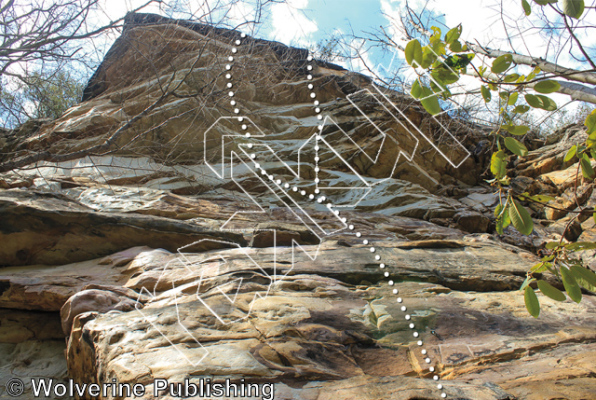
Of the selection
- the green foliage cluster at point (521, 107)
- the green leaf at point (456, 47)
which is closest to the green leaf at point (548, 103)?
the green foliage cluster at point (521, 107)

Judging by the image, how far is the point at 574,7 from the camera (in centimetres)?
108

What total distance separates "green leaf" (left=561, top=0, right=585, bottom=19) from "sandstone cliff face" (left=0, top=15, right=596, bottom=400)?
3.50ft

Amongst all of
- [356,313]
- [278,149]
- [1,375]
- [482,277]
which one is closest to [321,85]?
[278,149]

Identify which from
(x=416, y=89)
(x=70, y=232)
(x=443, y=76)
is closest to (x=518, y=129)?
(x=443, y=76)

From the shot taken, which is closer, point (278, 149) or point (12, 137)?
point (278, 149)

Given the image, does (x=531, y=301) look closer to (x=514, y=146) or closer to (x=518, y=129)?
(x=514, y=146)

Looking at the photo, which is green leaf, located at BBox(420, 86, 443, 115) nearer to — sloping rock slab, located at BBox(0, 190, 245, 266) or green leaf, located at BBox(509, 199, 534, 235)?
green leaf, located at BBox(509, 199, 534, 235)

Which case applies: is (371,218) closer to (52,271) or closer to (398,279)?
(398,279)

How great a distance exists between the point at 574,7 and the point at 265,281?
2.03m

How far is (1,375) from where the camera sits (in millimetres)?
2209

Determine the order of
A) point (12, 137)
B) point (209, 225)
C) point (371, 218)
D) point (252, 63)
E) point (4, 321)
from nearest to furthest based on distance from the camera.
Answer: point (4, 321)
point (209, 225)
point (371, 218)
point (252, 63)
point (12, 137)

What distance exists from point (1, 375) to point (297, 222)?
2520 mm

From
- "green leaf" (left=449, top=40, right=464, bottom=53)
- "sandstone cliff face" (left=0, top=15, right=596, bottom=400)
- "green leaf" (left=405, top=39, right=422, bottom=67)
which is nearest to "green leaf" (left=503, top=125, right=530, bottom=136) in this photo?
"green leaf" (left=449, top=40, right=464, bottom=53)

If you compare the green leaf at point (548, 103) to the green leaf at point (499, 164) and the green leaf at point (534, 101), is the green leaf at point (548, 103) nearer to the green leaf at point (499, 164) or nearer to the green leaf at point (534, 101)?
the green leaf at point (534, 101)
